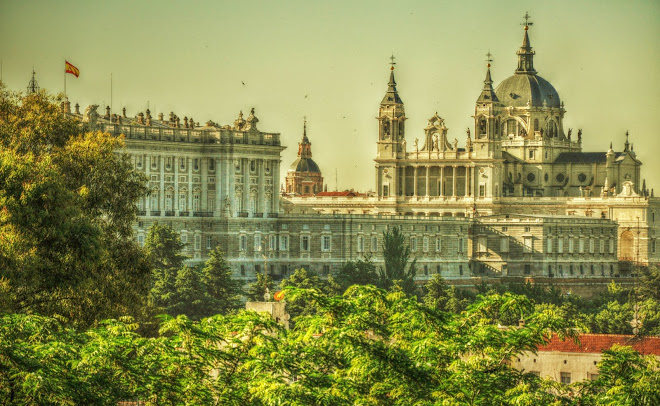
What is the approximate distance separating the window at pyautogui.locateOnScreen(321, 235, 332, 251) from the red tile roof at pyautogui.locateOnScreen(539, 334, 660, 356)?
57.2 meters

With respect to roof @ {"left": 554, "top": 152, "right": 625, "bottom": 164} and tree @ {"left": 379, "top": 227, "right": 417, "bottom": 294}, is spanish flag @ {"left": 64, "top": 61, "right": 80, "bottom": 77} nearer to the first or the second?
tree @ {"left": 379, "top": 227, "right": 417, "bottom": 294}

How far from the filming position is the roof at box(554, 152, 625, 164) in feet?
493

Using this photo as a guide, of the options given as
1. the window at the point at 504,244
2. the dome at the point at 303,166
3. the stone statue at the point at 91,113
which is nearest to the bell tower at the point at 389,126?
the window at the point at 504,244

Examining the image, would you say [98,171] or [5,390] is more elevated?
[98,171]

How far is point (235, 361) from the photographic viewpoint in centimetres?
4084

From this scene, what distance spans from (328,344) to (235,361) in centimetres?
230

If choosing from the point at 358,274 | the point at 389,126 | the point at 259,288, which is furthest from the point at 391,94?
the point at 259,288

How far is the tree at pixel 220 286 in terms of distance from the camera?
91.8m

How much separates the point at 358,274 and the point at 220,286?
45.5ft

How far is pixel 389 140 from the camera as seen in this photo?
142625mm

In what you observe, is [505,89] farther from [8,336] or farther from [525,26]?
[8,336]

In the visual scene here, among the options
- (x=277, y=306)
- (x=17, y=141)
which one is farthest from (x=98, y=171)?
(x=277, y=306)

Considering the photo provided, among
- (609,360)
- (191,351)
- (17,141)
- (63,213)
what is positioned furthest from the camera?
(17,141)

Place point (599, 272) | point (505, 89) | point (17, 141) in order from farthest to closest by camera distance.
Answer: point (505, 89)
point (599, 272)
point (17, 141)
